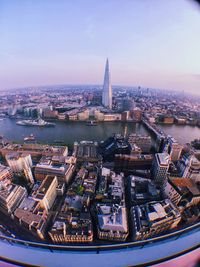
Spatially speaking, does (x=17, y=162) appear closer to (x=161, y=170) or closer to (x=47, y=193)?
(x=47, y=193)

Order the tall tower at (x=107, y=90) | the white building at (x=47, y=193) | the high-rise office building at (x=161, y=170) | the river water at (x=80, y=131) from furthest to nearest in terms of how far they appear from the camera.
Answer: the tall tower at (x=107, y=90) → the river water at (x=80, y=131) → the high-rise office building at (x=161, y=170) → the white building at (x=47, y=193)

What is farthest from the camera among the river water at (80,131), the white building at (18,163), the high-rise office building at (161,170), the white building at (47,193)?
the river water at (80,131)

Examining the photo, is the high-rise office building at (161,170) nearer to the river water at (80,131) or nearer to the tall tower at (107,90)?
the river water at (80,131)

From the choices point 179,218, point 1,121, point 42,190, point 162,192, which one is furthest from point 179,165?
point 1,121

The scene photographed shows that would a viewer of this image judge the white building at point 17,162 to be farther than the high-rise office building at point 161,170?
Yes

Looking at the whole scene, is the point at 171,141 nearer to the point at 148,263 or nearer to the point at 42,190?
the point at 42,190

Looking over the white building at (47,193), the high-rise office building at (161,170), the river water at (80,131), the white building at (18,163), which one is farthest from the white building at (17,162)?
the high-rise office building at (161,170)

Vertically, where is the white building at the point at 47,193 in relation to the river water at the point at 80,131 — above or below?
above

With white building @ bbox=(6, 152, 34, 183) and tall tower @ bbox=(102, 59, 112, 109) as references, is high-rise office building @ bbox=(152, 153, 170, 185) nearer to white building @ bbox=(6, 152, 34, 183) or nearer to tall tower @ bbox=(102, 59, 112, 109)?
white building @ bbox=(6, 152, 34, 183)
